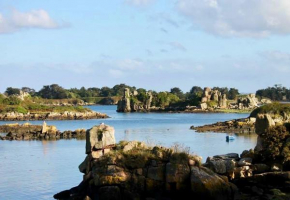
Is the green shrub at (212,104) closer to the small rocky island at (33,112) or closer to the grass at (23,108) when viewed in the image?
the grass at (23,108)

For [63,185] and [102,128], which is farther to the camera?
[63,185]

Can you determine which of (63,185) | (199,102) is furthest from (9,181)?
(199,102)

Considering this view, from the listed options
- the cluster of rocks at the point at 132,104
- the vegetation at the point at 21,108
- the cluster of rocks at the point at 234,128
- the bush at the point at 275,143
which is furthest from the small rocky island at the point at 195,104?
the bush at the point at 275,143

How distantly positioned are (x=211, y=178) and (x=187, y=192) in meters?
1.18

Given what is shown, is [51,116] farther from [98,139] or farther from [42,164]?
[98,139]

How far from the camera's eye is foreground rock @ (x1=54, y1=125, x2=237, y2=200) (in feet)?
81.5

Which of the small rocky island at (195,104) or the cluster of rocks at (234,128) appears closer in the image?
the cluster of rocks at (234,128)

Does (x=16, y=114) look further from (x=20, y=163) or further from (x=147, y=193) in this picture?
(x=147, y=193)

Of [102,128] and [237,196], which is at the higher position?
[102,128]

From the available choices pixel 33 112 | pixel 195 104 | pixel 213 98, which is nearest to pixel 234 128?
pixel 33 112

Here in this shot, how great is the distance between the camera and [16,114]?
124812mm

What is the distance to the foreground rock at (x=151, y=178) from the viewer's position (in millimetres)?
24844

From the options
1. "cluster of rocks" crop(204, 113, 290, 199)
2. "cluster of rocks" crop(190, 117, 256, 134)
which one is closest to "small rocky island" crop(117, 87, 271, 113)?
"cluster of rocks" crop(190, 117, 256, 134)

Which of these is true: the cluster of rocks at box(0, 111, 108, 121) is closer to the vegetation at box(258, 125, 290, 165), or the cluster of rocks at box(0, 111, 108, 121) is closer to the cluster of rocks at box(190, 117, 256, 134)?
the cluster of rocks at box(190, 117, 256, 134)
